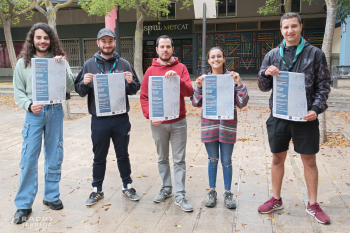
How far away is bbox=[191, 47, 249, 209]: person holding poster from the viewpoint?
3654 mm

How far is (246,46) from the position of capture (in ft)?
73.3

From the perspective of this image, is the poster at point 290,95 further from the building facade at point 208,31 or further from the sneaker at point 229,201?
the building facade at point 208,31

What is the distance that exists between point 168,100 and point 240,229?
5.33 feet

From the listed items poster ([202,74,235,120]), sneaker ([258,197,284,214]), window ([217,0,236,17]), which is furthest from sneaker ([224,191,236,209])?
window ([217,0,236,17])


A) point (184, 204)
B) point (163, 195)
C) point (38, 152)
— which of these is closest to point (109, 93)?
point (38, 152)

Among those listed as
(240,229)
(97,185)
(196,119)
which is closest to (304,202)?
(240,229)

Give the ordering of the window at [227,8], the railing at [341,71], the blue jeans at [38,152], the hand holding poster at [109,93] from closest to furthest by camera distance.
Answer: the blue jeans at [38,152], the hand holding poster at [109,93], the railing at [341,71], the window at [227,8]

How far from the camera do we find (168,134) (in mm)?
3904

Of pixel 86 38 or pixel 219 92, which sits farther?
pixel 86 38

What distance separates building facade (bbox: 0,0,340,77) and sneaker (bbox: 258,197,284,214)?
19.7m

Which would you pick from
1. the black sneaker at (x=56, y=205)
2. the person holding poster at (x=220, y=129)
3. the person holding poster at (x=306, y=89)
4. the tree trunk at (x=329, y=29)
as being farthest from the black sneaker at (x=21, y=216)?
the tree trunk at (x=329, y=29)

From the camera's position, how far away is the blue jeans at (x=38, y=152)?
3654 millimetres

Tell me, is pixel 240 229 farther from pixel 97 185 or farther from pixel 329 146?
pixel 329 146

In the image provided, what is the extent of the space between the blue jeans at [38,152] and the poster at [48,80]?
0.45ft
